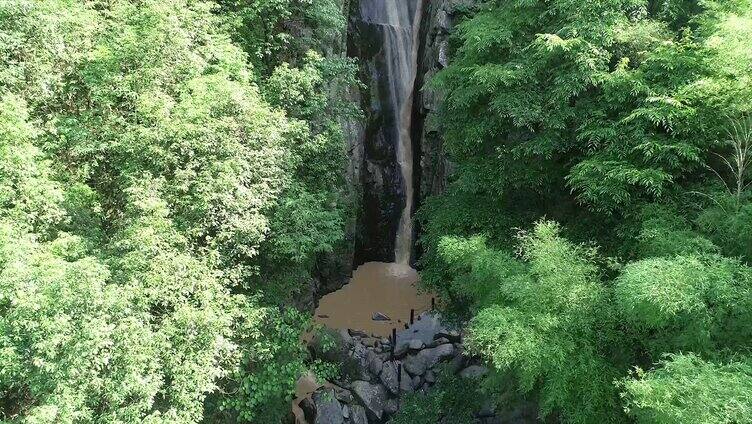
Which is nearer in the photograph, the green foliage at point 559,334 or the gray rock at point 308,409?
the green foliage at point 559,334

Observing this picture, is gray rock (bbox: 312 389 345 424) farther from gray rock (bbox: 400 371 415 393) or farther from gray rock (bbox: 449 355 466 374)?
gray rock (bbox: 449 355 466 374)

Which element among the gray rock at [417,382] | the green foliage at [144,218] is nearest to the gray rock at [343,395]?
the gray rock at [417,382]

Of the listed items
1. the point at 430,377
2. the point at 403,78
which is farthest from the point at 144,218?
the point at 403,78

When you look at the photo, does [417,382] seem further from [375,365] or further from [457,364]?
[375,365]

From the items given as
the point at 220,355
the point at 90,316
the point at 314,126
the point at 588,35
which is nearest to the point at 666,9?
the point at 588,35

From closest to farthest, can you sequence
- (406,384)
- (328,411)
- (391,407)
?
(328,411) → (391,407) → (406,384)

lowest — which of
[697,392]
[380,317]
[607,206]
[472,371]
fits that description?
[380,317]

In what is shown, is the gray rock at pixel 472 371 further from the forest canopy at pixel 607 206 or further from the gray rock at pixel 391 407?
the forest canopy at pixel 607 206
